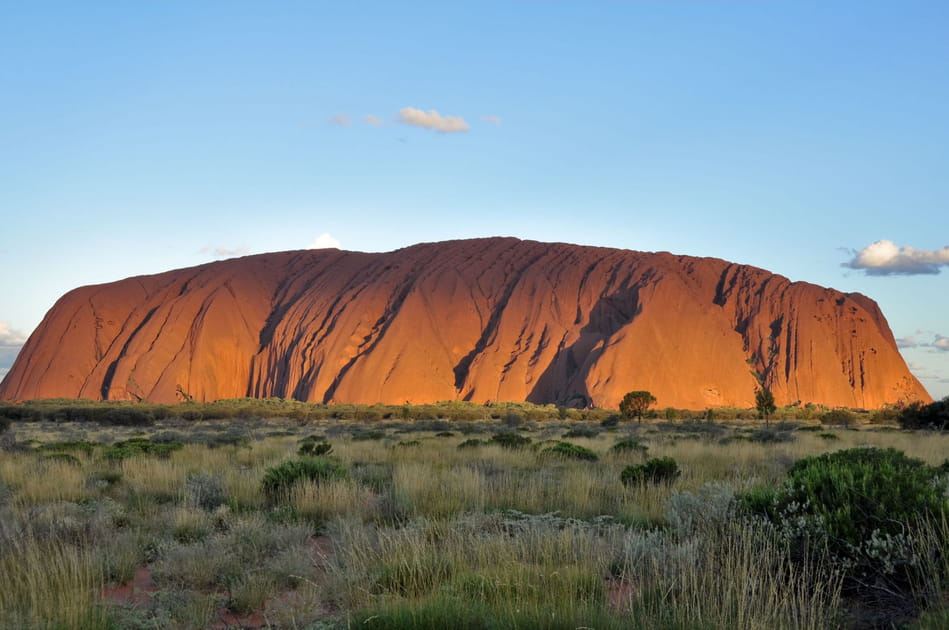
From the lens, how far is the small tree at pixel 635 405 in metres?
44.9

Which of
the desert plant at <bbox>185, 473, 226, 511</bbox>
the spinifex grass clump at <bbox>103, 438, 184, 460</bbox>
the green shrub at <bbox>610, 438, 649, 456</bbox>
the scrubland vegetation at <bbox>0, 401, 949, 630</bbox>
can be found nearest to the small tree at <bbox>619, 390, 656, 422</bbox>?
the green shrub at <bbox>610, 438, 649, 456</bbox>

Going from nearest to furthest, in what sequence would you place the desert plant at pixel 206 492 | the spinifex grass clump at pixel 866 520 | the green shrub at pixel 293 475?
the spinifex grass clump at pixel 866 520 < the desert plant at pixel 206 492 < the green shrub at pixel 293 475

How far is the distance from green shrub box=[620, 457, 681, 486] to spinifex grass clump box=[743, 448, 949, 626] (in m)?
3.90

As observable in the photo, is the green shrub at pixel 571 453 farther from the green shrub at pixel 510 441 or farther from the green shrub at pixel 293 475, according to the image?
the green shrub at pixel 293 475

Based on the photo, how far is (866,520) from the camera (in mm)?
5367

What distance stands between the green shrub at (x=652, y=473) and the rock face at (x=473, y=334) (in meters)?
51.6

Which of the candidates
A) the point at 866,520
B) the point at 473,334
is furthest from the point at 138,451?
the point at 473,334

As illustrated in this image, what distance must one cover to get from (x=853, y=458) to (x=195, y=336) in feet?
251

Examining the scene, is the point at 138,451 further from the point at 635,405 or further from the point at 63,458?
the point at 635,405

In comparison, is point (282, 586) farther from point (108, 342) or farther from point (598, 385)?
point (108, 342)

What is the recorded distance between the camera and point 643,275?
73625 mm

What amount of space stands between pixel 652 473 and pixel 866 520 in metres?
5.06

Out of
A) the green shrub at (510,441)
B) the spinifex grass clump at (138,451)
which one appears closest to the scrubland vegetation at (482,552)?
the spinifex grass clump at (138,451)

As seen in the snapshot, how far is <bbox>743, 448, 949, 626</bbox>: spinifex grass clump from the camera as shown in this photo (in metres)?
4.80
